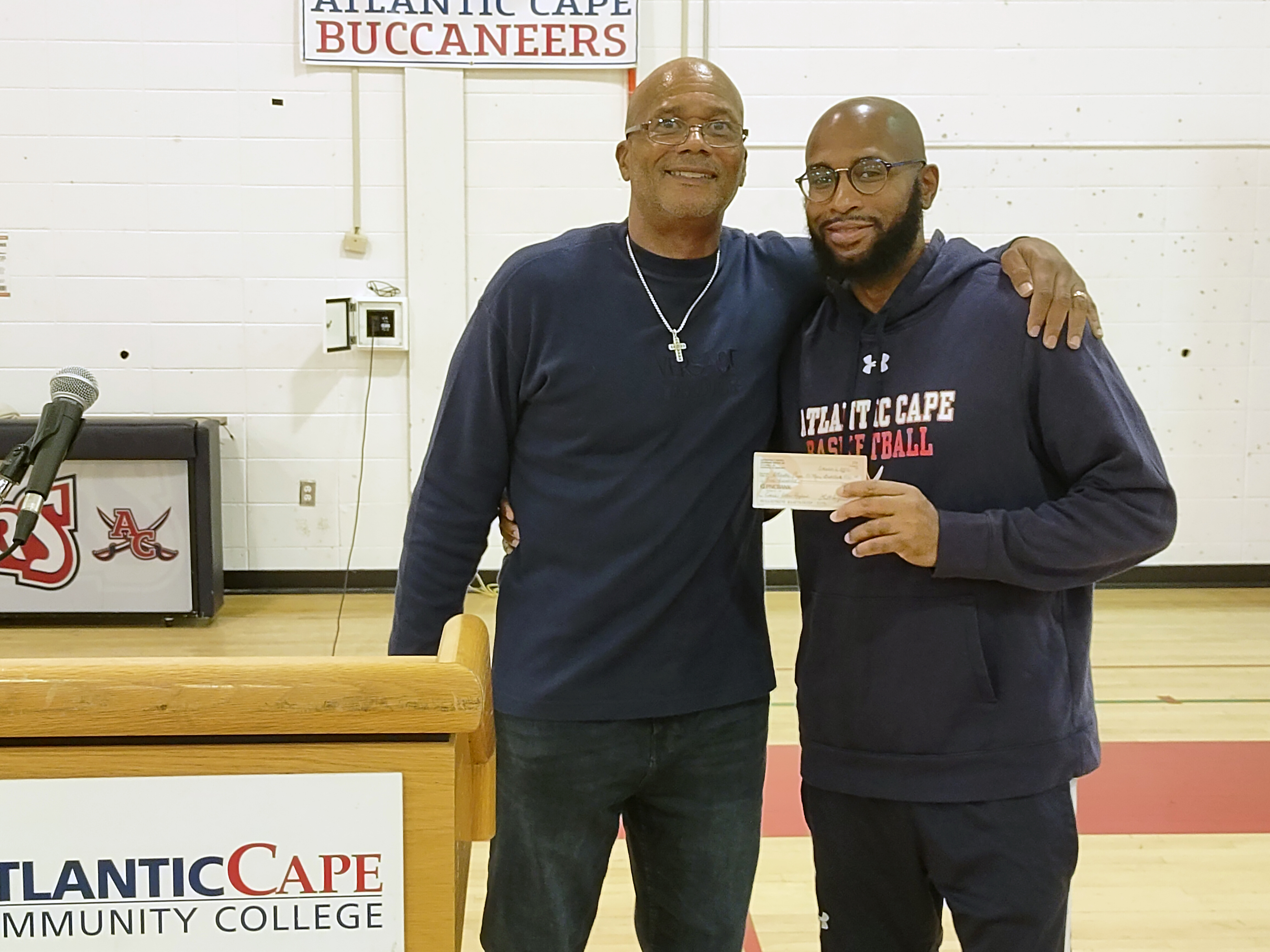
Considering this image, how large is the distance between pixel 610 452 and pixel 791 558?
4.06m

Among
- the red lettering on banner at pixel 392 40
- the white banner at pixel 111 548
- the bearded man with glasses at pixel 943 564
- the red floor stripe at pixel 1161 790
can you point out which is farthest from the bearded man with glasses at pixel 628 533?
the red lettering on banner at pixel 392 40

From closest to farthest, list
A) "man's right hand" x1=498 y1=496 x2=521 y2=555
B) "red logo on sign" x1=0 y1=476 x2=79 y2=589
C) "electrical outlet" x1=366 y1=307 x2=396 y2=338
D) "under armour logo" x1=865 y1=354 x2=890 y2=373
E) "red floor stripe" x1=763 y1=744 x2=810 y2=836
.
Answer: "under armour logo" x1=865 y1=354 x2=890 y2=373 → "man's right hand" x1=498 y1=496 x2=521 y2=555 → "red floor stripe" x1=763 y1=744 x2=810 y2=836 → "red logo on sign" x1=0 y1=476 x2=79 y2=589 → "electrical outlet" x1=366 y1=307 x2=396 y2=338

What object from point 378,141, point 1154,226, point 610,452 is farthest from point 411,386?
point 610,452

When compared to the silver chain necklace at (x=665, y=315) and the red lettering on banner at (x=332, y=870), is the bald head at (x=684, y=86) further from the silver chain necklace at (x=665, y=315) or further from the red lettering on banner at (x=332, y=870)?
the red lettering on banner at (x=332, y=870)

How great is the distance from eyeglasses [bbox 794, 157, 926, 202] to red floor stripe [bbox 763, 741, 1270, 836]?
1821mm

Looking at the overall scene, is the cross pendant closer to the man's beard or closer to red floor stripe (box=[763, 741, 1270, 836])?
the man's beard

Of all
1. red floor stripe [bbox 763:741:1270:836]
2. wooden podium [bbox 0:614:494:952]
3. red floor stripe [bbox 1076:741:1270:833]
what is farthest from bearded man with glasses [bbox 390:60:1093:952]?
red floor stripe [bbox 1076:741:1270:833]

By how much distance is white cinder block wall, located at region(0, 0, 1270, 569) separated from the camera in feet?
17.2

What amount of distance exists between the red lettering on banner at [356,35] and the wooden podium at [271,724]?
4768 millimetres

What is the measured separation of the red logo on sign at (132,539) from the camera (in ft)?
15.9

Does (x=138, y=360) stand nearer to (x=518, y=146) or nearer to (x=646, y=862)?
(x=518, y=146)

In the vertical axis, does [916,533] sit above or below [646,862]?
above

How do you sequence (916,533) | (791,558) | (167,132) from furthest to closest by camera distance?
(791,558), (167,132), (916,533)

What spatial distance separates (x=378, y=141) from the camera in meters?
5.30
